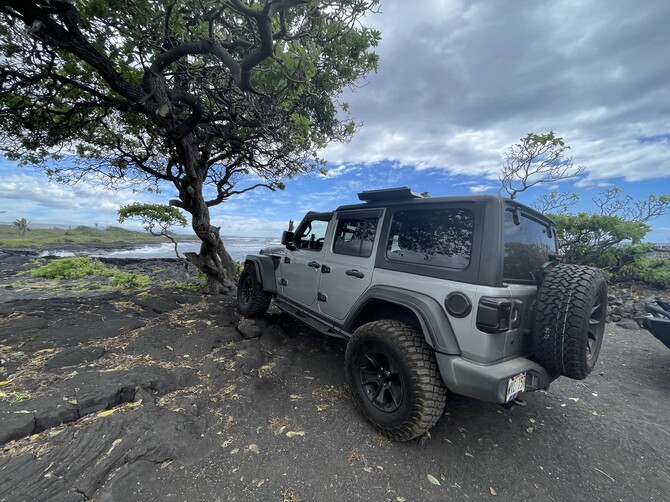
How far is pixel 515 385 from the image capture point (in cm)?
203

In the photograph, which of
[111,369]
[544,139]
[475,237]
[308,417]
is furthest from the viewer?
[544,139]

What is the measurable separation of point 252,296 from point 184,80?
4290 millimetres

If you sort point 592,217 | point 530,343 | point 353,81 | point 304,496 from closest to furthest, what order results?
1. point 304,496
2. point 530,343
3. point 353,81
4. point 592,217

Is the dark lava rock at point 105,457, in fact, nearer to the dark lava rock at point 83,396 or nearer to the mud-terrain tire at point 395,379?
the dark lava rock at point 83,396

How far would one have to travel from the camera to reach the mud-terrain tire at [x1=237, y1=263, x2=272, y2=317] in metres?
4.70

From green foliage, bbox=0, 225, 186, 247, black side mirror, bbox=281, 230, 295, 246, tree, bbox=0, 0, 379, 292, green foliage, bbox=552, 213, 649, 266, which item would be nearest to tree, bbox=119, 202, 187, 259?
tree, bbox=0, 0, 379, 292

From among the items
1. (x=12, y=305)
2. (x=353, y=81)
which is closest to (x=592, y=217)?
(x=353, y=81)

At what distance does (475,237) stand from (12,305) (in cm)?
728

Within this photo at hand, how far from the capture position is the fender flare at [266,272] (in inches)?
178

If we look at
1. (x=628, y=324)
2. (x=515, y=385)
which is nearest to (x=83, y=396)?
(x=515, y=385)

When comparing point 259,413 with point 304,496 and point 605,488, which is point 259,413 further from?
point 605,488

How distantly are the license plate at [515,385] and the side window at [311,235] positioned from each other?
8.09 feet

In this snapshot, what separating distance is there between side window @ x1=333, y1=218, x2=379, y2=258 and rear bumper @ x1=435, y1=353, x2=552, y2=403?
1309 millimetres

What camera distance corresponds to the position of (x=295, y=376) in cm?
328
